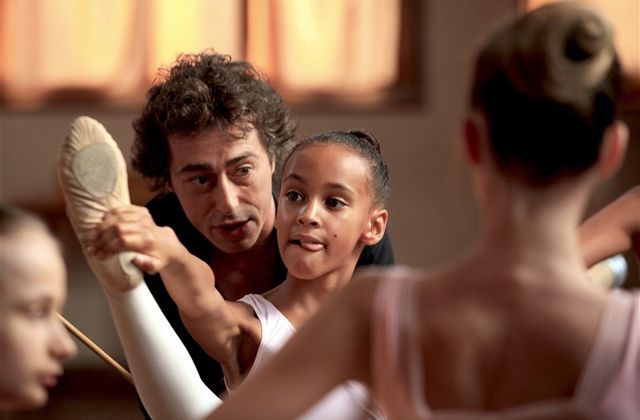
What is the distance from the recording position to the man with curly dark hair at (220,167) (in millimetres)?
1910

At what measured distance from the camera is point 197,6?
4570mm

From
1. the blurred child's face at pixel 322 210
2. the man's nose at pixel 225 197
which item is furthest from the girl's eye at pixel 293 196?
the man's nose at pixel 225 197

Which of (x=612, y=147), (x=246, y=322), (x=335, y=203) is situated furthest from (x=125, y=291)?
(x=612, y=147)

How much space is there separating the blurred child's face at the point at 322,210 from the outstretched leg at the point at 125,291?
0.88 ft

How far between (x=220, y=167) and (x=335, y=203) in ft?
1.00

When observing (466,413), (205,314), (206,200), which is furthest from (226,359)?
(466,413)

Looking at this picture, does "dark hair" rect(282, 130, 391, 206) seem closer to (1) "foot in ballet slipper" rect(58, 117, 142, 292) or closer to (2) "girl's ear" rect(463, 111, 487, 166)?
(1) "foot in ballet slipper" rect(58, 117, 142, 292)

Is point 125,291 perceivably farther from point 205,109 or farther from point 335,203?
point 205,109

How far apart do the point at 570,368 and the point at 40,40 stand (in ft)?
12.9

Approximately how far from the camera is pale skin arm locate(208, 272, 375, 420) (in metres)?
1.01

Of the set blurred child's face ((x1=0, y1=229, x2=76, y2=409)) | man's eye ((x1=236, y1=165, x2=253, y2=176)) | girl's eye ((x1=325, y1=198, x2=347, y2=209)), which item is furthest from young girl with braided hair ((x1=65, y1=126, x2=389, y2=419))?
blurred child's face ((x1=0, y1=229, x2=76, y2=409))

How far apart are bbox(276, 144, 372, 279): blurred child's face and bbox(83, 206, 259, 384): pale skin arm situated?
4.4 inches

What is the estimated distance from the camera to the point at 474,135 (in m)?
1.01

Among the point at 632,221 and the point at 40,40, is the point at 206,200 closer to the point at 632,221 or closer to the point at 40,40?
the point at 632,221
